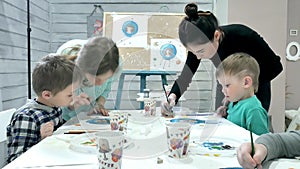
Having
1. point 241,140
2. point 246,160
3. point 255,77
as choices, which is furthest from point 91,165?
point 255,77

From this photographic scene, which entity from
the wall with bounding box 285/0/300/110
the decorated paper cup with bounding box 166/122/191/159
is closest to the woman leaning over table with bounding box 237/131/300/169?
the decorated paper cup with bounding box 166/122/191/159

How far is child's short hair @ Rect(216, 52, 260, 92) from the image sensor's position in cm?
Answer: 172

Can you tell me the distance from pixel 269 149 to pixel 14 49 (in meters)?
2.50

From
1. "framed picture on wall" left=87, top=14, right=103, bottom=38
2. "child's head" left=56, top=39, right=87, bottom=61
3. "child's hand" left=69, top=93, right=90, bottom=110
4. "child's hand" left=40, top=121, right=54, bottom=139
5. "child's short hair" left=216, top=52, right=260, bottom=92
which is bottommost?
"child's hand" left=40, top=121, right=54, bottom=139

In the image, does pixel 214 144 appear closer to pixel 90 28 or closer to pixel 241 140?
pixel 241 140

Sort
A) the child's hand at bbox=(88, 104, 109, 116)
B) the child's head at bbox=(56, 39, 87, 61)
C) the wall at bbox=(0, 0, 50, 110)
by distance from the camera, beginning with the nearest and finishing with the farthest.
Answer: the child's head at bbox=(56, 39, 87, 61) → the child's hand at bbox=(88, 104, 109, 116) → the wall at bbox=(0, 0, 50, 110)

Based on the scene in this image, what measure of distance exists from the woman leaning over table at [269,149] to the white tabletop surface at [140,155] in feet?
0.19

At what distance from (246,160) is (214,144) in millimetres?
292

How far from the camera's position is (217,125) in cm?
145

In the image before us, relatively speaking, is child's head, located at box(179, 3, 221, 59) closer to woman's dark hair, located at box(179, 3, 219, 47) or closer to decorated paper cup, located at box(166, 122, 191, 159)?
woman's dark hair, located at box(179, 3, 219, 47)

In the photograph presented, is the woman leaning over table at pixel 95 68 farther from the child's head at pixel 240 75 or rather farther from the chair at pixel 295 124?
the chair at pixel 295 124

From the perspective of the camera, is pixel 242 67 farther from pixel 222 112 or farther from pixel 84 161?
pixel 84 161

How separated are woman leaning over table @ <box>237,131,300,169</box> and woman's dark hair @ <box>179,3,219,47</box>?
2.66 feet

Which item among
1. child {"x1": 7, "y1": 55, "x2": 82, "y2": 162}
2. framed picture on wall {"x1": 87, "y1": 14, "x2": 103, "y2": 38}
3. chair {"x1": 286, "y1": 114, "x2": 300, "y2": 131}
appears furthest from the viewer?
framed picture on wall {"x1": 87, "y1": 14, "x2": 103, "y2": 38}
